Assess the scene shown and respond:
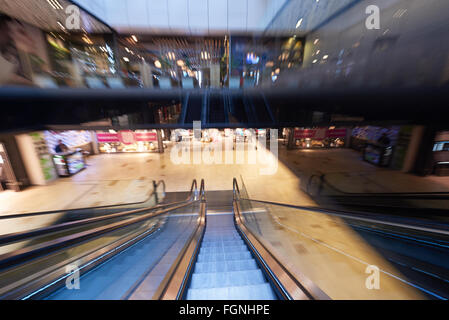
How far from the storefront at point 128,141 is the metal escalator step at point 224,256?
952cm

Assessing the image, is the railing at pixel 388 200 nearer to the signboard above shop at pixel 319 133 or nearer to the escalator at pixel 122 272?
the escalator at pixel 122 272

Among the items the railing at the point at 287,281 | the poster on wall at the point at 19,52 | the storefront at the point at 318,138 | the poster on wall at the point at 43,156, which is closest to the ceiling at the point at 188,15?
the poster on wall at the point at 19,52

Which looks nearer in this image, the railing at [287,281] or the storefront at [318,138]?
the railing at [287,281]

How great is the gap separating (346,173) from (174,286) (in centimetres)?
881

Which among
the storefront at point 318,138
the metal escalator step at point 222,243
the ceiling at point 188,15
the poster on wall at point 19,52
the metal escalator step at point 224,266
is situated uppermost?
the ceiling at point 188,15

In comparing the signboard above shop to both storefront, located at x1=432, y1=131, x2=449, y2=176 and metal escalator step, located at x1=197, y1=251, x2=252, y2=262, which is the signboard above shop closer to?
storefront, located at x1=432, y1=131, x2=449, y2=176

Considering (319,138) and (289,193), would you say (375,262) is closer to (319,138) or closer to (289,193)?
(289,193)

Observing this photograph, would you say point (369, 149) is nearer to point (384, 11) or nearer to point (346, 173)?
point (346, 173)

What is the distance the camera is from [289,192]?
6.27 meters

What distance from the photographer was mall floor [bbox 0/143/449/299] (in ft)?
6.34

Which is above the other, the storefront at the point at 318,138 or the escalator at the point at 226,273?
the storefront at the point at 318,138

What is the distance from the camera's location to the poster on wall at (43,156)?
6.30m

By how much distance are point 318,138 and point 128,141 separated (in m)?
12.7
